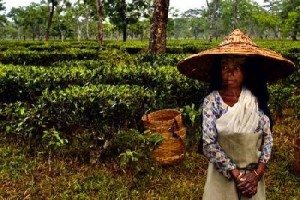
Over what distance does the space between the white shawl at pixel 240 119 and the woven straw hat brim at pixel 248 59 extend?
35 cm

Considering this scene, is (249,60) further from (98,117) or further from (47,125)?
(47,125)

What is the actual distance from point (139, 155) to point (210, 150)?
2.30 meters

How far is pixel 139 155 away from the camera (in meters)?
5.08

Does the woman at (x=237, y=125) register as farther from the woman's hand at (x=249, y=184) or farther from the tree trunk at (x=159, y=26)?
the tree trunk at (x=159, y=26)

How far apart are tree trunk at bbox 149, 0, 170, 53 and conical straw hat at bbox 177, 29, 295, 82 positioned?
290 inches

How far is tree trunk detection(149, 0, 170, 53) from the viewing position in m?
10.4

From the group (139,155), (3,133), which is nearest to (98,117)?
(139,155)

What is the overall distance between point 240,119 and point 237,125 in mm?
48

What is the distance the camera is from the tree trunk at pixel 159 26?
1042cm

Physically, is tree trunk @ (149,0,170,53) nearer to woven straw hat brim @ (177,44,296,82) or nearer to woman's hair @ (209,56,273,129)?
woven straw hat brim @ (177,44,296,82)

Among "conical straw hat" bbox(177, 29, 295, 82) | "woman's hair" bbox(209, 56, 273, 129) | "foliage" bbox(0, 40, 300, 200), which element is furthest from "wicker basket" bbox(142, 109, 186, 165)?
"woman's hair" bbox(209, 56, 273, 129)

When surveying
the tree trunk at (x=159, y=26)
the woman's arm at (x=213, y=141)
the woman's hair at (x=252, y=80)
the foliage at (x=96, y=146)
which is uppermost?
the tree trunk at (x=159, y=26)

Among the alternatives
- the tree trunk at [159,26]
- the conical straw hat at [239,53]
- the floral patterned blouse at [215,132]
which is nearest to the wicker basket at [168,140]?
the conical straw hat at [239,53]

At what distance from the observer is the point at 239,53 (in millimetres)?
2760
